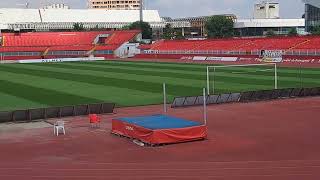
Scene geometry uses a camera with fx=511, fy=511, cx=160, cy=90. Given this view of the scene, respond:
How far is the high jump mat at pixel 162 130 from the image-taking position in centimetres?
2125

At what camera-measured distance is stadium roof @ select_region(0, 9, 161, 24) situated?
170125mm

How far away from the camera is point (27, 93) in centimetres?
4222

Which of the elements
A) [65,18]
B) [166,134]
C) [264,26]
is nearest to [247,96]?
[166,134]

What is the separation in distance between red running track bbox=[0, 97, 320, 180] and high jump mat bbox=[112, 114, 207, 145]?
16.9 inches

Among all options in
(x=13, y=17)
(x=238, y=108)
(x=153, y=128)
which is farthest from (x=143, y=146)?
(x=13, y=17)

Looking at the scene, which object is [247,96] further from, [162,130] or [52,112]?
[162,130]

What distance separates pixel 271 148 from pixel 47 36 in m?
119

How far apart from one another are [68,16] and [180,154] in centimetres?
16769

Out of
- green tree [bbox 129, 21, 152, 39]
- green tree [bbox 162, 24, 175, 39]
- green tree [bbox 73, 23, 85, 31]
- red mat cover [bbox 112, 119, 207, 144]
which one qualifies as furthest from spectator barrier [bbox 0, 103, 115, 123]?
green tree [bbox 73, 23, 85, 31]

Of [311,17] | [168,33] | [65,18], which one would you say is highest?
[65,18]

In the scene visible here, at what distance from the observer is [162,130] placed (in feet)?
69.9

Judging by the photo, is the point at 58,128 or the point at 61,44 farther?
the point at 61,44

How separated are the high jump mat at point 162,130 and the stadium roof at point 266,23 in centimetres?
16162

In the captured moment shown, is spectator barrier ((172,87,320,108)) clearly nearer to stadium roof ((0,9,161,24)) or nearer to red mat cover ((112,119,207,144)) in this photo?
red mat cover ((112,119,207,144))
